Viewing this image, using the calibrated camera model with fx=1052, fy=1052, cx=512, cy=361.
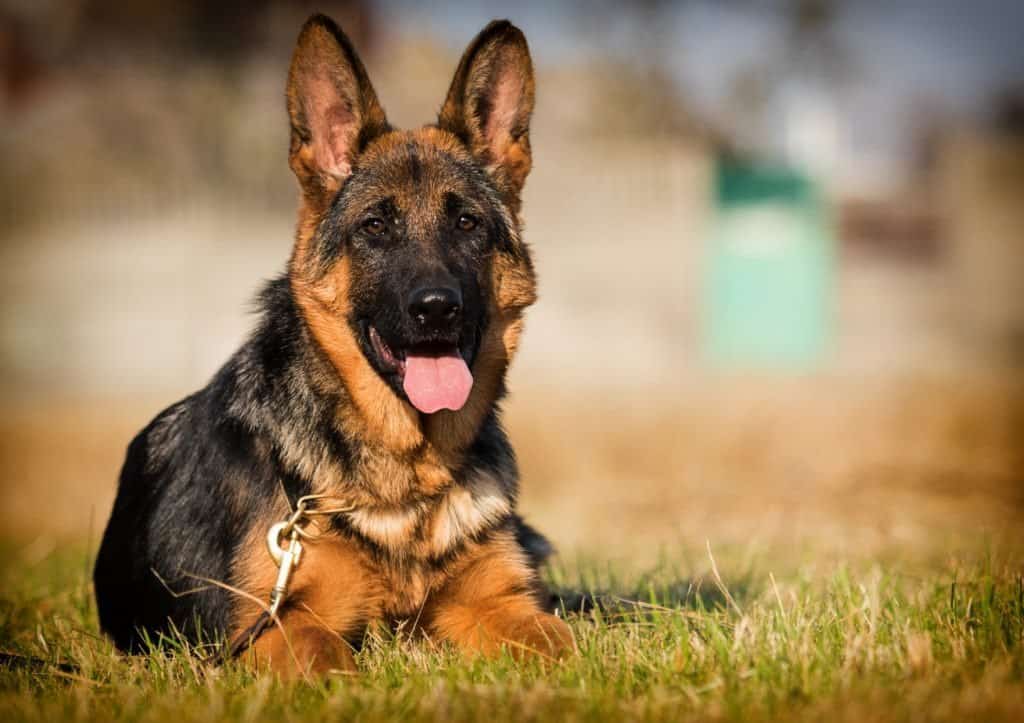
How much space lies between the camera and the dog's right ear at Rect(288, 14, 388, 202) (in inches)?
177

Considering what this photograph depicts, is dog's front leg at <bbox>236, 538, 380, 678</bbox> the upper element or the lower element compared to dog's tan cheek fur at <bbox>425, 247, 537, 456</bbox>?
lower

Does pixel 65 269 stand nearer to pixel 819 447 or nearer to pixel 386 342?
pixel 819 447

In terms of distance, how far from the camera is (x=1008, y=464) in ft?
38.1

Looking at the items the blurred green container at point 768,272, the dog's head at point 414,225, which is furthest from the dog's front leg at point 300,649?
the blurred green container at point 768,272

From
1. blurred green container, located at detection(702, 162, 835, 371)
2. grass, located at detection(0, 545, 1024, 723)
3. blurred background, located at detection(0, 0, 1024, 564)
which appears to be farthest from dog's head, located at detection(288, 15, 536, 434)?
blurred green container, located at detection(702, 162, 835, 371)

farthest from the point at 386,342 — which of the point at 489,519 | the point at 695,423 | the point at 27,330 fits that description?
the point at 27,330

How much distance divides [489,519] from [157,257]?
49.3 feet

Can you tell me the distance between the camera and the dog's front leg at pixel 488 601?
158 inches

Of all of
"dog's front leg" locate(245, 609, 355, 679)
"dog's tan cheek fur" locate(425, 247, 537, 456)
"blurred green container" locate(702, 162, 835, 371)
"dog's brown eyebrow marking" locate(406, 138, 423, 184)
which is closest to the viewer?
"dog's front leg" locate(245, 609, 355, 679)

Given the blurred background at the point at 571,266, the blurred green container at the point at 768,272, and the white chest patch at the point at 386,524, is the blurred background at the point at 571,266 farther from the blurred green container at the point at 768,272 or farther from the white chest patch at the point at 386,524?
the white chest patch at the point at 386,524

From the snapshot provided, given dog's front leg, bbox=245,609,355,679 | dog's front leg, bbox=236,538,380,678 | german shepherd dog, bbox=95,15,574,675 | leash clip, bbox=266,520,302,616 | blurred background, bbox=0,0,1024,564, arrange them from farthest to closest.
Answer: blurred background, bbox=0,0,1024,564
german shepherd dog, bbox=95,15,574,675
leash clip, bbox=266,520,302,616
dog's front leg, bbox=236,538,380,678
dog's front leg, bbox=245,609,355,679

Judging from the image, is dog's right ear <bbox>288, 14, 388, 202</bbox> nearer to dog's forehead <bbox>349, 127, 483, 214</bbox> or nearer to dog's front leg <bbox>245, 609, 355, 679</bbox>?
dog's forehead <bbox>349, 127, 483, 214</bbox>

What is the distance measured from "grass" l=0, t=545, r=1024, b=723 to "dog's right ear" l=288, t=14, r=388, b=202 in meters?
2.08

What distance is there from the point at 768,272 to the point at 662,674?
17519 mm
